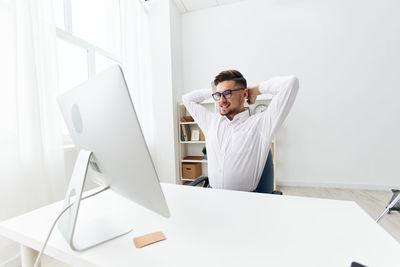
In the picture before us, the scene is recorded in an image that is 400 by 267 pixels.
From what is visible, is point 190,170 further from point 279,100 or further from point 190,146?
point 279,100

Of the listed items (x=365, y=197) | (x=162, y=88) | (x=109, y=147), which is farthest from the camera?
(x=162, y=88)

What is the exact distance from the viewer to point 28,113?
1426 millimetres

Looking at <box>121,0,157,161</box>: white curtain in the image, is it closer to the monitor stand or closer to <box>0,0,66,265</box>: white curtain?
<box>0,0,66,265</box>: white curtain

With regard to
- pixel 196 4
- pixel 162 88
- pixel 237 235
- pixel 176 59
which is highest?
pixel 196 4

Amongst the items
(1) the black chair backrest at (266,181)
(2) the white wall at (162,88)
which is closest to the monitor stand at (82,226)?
(1) the black chair backrest at (266,181)

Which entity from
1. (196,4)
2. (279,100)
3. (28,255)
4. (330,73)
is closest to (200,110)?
(279,100)

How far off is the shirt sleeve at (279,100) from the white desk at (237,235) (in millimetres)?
566

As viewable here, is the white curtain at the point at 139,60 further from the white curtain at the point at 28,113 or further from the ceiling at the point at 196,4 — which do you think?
the white curtain at the point at 28,113

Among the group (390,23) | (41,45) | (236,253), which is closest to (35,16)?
(41,45)

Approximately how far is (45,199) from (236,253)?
5.62 feet

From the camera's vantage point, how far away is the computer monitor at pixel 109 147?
37 cm

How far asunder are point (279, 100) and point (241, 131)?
1.02ft

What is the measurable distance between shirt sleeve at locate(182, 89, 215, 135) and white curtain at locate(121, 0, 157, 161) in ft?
4.52

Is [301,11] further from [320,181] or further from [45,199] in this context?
[45,199]
